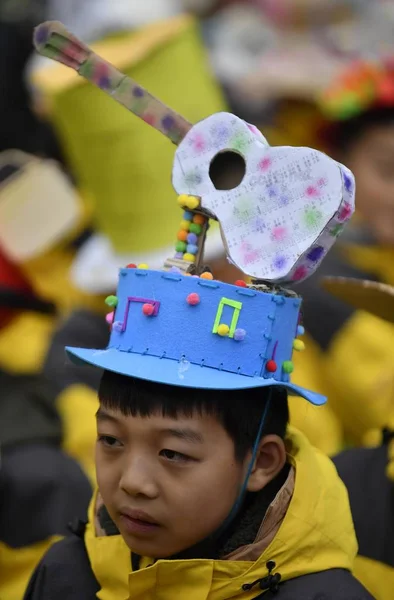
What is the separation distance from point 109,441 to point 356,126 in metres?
1.42

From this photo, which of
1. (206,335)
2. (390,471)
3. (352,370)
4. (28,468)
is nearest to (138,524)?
(206,335)

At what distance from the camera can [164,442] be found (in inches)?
43.7

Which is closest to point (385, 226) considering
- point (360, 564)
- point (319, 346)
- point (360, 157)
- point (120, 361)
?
point (360, 157)

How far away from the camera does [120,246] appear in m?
2.28

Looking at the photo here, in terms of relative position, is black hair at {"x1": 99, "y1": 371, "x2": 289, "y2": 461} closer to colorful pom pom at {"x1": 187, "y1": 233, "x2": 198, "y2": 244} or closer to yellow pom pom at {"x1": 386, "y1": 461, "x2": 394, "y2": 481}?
colorful pom pom at {"x1": 187, "y1": 233, "x2": 198, "y2": 244}

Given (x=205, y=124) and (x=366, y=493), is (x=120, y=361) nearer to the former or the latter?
(x=205, y=124)

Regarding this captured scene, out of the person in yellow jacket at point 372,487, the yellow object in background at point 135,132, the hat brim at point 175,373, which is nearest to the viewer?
the hat brim at point 175,373

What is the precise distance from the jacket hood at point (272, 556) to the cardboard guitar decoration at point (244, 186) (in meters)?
0.26

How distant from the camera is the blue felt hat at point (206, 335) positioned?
1116 millimetres

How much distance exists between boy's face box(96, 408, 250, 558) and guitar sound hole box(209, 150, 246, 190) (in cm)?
29

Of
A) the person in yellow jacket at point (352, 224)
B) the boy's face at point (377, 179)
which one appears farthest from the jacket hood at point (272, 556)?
the boy's face at point (377, 179)

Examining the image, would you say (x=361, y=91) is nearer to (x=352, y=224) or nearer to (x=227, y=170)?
(x=352, y=224)

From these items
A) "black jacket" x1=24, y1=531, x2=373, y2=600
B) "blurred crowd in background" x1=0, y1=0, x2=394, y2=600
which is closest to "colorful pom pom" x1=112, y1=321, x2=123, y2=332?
"black jacket" x1=24, y1=531, x2=373, y2=600

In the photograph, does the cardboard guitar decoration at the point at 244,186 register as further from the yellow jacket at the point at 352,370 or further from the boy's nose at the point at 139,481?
the yellow jacket at the point at 352,370
